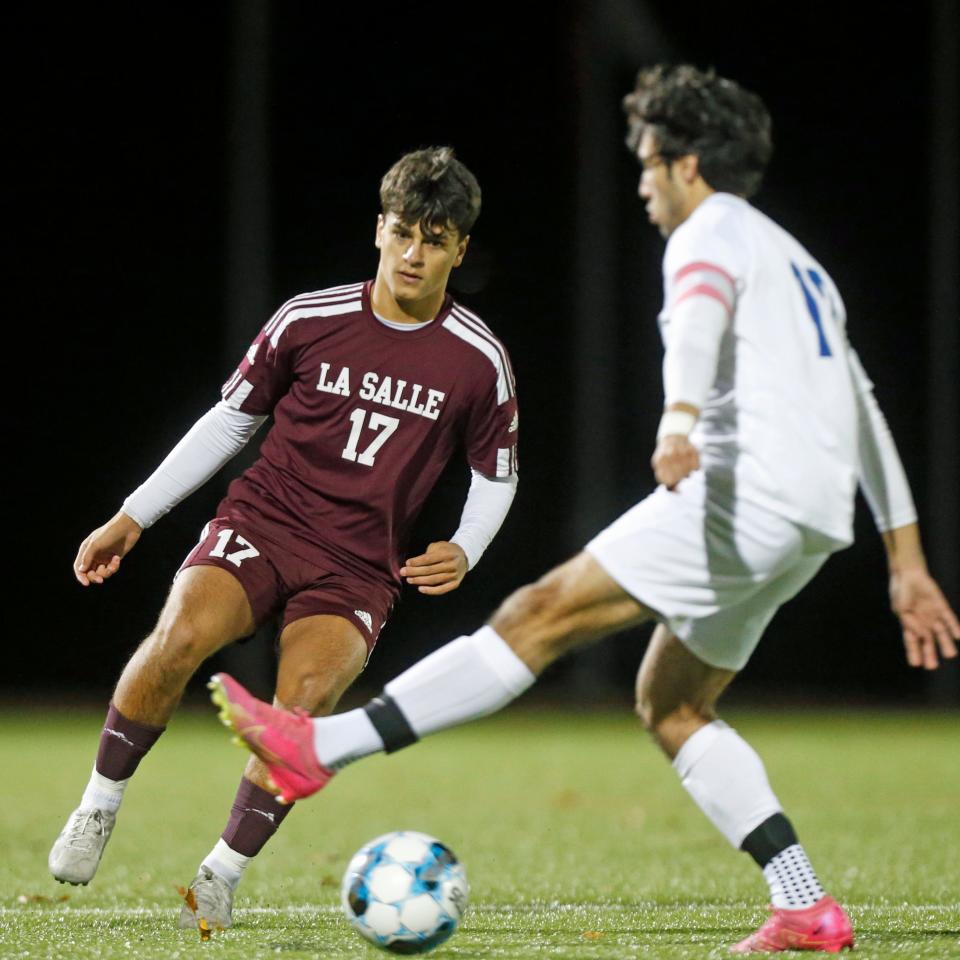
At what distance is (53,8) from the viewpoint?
18906 mm

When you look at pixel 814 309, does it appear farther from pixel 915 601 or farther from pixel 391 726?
pixel 391 726

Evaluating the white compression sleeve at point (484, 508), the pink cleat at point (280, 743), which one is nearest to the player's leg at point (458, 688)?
the pink cleat at point (280, 743)

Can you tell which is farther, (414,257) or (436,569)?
(414,257)

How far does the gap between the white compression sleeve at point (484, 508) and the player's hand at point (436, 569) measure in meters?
0.25

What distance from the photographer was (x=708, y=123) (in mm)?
3885

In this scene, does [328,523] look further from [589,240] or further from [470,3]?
[470,3]

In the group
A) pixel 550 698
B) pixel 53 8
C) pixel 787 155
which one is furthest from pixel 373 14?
pixel 550 698

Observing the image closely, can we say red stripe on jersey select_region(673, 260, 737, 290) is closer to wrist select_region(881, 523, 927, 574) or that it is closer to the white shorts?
the white shorts

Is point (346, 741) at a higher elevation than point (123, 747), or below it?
higher

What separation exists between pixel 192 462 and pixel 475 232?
14.6 meters

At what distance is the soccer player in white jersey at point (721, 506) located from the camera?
3.74 metres

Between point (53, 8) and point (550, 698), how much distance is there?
388 inches

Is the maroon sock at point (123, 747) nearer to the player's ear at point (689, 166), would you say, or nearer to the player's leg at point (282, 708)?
the player's leg at point (282, 708)

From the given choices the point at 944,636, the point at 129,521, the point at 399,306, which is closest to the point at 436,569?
the point at 399,306
